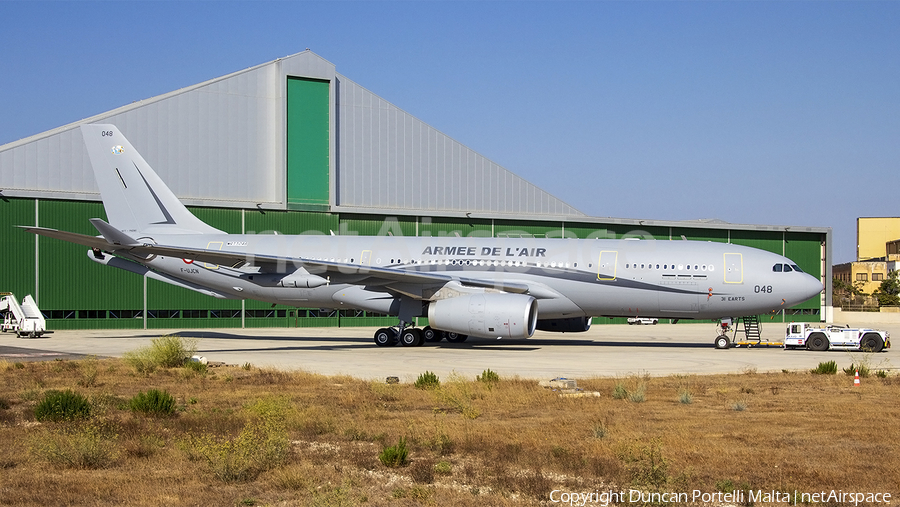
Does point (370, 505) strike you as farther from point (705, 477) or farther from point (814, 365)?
point (814, 365)

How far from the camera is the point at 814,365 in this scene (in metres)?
23.0

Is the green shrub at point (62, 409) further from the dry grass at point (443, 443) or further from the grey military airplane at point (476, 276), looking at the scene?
the grey military airplane at point (476, 276)

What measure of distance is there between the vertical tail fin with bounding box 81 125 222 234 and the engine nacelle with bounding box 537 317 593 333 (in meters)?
15.0

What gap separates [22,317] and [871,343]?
33.7m

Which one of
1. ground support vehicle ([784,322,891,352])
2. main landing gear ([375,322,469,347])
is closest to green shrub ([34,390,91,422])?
main landing gear ([375,322,469,347])

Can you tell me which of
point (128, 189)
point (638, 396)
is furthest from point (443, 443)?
point (128, 189)

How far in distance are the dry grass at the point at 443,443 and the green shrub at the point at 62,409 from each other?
0.17 m

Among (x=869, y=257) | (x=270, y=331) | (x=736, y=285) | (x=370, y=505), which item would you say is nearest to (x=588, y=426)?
(x=370, y=505)

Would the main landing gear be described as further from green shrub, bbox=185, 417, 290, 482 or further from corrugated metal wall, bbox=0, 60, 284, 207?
green shrub, bbox=185, 417, 290, 482

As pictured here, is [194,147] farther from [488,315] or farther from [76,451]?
[76,451]

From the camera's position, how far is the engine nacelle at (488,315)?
25.1m

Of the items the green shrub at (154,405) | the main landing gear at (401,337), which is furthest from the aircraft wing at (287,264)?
the green shrub at (154,405)

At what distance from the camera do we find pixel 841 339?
93.4 ft

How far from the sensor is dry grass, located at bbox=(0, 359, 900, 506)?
330 inches
